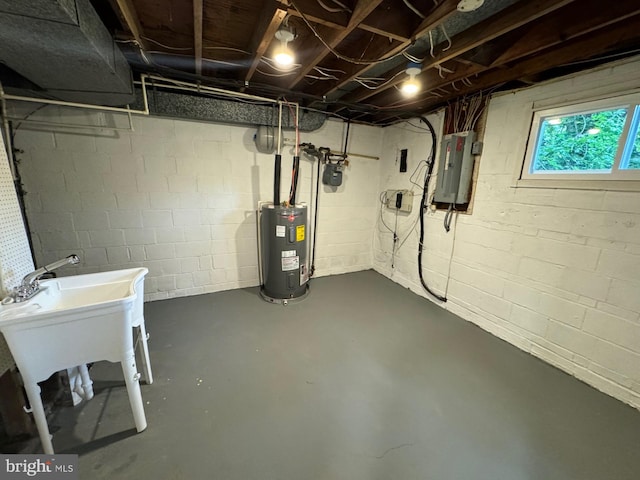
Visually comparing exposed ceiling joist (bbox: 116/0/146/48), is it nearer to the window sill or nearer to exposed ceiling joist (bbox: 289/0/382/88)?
exposed ceiling joist (bbox: 289/0/382/88)

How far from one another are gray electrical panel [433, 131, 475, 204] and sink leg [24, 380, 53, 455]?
3.26 meters

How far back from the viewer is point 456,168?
2580 millimetres

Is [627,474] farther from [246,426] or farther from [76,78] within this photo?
[76,78]

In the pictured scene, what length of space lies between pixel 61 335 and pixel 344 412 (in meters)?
1.53

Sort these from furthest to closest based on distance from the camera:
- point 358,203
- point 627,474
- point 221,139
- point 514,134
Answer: point 358,203 < point 221,139 < point 514,134 < point 627,474

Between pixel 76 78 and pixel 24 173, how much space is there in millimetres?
1204

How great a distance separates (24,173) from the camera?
2223 mm

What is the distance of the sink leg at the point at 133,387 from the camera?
1293mm

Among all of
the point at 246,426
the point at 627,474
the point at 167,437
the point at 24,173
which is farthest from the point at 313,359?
the point at 24,173

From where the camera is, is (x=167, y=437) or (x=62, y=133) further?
(x=62, y=133)

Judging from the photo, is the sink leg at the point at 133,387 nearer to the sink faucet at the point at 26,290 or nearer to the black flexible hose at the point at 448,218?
the sink faucet at the point at 26,290

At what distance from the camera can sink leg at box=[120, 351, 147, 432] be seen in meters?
1.29

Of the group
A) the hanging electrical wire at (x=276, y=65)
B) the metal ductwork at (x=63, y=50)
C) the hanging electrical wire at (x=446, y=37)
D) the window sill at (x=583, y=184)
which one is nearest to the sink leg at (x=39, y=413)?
the metal ductwork at (x=63, y=50)

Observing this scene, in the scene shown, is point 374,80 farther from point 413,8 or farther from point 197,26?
point 197,26
